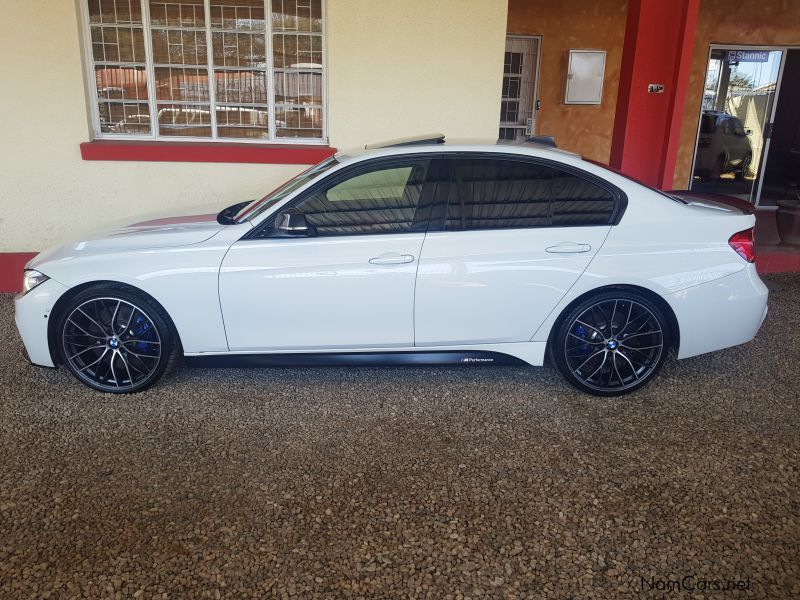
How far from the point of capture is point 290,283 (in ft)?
13.0

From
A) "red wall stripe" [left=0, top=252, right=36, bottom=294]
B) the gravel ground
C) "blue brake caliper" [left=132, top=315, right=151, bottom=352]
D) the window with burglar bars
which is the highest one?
the window with burglar bars

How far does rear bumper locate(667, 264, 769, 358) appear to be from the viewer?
13.4 ft

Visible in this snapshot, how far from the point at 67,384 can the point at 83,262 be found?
0.92 metres

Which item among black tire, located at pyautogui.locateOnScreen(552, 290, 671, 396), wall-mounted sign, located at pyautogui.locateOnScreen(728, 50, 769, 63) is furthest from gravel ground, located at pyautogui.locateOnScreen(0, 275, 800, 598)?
wall-mounted sign, located at pyautogui.locateOnScreen(728, 50, 769, 63)

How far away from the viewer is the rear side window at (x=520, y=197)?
4.06 m

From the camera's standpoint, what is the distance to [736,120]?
32.6 feet

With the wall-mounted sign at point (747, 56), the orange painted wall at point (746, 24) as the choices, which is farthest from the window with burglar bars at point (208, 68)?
the wall-mounted sign at point (747, 56)

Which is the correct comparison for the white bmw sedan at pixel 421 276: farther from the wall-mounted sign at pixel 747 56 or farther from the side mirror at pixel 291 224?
the wall-mounted sign at pixel 747 56

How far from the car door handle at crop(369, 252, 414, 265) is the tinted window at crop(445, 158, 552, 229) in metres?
0.33

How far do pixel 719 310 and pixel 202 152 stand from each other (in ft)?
15.3

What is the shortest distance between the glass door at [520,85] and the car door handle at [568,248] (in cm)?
600

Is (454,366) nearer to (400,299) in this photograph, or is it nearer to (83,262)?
(400,299)

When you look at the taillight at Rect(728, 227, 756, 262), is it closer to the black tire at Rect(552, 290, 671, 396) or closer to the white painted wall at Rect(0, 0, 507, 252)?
the black tire at Rect(552, 290, 671, 396)

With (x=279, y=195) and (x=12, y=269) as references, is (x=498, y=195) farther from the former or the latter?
(x=12, y=269)
